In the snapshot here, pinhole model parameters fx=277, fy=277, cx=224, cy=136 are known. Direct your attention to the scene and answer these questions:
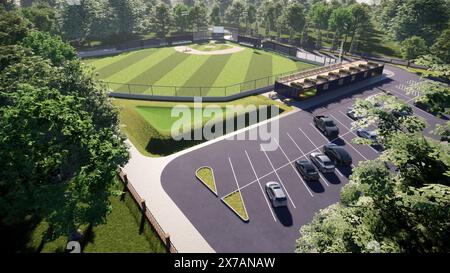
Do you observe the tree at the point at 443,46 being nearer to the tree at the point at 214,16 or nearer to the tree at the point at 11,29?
the tree at the point at 11,29

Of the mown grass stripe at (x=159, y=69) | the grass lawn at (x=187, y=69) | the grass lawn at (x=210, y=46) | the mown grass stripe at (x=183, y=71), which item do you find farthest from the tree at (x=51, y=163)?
the grass lawn at (x=210, y=46)

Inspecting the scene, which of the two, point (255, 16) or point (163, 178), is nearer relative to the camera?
point (163, 178)

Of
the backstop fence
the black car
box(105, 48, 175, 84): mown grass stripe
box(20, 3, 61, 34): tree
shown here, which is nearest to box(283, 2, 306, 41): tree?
box(105, 48, 175, 84): mown grass stripe

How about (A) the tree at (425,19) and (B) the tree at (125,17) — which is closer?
(A) the tree at (425,19)

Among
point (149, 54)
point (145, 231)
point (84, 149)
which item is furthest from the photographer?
point (149, 54)

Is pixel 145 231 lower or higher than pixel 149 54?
lower

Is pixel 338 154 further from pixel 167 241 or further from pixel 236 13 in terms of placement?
pixel 236 13
